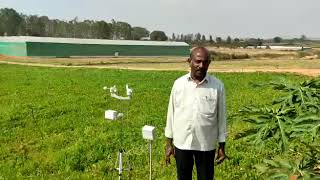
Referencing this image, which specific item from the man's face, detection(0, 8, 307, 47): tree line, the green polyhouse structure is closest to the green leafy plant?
the man's face

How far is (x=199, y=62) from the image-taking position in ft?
14.0

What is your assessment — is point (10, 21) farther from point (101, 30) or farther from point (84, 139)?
point (84, 139)

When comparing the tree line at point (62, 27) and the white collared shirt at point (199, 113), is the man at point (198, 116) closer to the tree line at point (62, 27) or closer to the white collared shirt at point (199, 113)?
the white collared shirt at point (199, 113)

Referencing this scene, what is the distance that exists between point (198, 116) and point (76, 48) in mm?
62361

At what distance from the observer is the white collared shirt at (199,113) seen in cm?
438

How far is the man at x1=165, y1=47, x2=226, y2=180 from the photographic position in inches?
172

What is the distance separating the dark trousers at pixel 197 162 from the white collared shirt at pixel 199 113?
0.07m

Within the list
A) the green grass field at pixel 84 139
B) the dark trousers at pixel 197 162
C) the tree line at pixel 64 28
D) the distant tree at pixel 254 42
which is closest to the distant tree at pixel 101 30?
the tree line at pixel 64 28

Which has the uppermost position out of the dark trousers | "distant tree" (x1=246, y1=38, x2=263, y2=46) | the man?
the man

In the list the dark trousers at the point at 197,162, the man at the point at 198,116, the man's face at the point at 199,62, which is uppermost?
the man's face at the point at 199,62

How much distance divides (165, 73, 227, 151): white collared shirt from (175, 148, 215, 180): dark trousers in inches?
2.6

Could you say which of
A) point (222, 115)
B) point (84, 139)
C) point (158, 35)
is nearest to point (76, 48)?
point (158, 35)

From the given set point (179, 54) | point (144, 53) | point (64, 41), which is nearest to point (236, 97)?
point (64, 41)

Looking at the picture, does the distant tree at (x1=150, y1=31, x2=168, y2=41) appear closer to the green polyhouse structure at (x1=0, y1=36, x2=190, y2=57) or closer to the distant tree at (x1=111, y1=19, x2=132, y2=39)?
the distant tree at (x1=111, y1=19, x2=132, y2=39)
